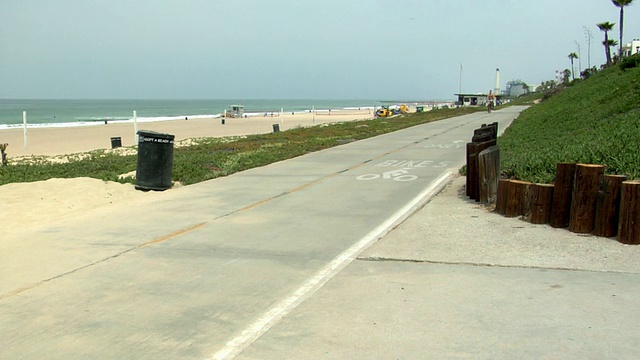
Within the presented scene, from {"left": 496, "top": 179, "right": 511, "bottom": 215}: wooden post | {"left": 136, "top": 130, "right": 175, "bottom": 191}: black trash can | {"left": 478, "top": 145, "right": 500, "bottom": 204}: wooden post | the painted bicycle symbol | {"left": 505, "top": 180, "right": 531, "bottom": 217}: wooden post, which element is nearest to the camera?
{"left": 505, "top": 180, "right": 531, "bottom": 217}: wooden post

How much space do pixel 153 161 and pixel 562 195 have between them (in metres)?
8.07

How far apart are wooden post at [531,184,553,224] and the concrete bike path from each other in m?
1.94

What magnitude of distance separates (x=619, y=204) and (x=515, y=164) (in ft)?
10.5

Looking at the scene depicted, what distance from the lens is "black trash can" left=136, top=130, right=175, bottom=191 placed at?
1249 centimetres

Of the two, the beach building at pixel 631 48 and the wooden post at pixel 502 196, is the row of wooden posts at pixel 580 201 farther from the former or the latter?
the beach building at pixel 631 48

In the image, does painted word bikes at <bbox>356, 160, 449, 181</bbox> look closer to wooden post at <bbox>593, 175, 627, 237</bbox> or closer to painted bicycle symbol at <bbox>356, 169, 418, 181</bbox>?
painted bicycle symbol at <bbox>356, 169, 418, 181</bbox>

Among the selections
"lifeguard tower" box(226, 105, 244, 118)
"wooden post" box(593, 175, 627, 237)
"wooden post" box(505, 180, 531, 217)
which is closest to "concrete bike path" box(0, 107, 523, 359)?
"wooden post" box(505, 180, 531, 217)

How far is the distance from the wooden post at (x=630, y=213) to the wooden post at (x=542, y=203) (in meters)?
1.16

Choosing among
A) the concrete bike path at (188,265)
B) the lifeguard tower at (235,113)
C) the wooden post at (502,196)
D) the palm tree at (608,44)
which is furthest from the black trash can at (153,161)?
the lifeguard tower at (235,113)

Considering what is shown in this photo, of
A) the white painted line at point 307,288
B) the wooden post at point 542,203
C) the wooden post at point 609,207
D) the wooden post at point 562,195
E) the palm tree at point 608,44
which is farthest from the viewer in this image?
the palm tree at point 608,44

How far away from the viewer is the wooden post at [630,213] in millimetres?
6883

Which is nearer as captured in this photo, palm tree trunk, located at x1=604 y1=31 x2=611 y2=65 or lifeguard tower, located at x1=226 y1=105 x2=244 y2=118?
palm tree trunk, located at x1=604 y1=31 x2=611 y2=65

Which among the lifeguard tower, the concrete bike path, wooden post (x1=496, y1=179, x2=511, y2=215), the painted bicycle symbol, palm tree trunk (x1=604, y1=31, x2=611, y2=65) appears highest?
palm tree trunk (x1=604, y1=31, x2=611, y2=65)

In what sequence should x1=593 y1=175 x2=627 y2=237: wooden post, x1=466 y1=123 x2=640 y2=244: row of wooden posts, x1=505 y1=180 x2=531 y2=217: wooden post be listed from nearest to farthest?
x1=466 y1=123 x2=640 y2=244: row of wooden posts < x1=593 y1=175 x2=627 y2=237: wooden post < x1=505 y1=180 x2=531 y2=217: wooden post
